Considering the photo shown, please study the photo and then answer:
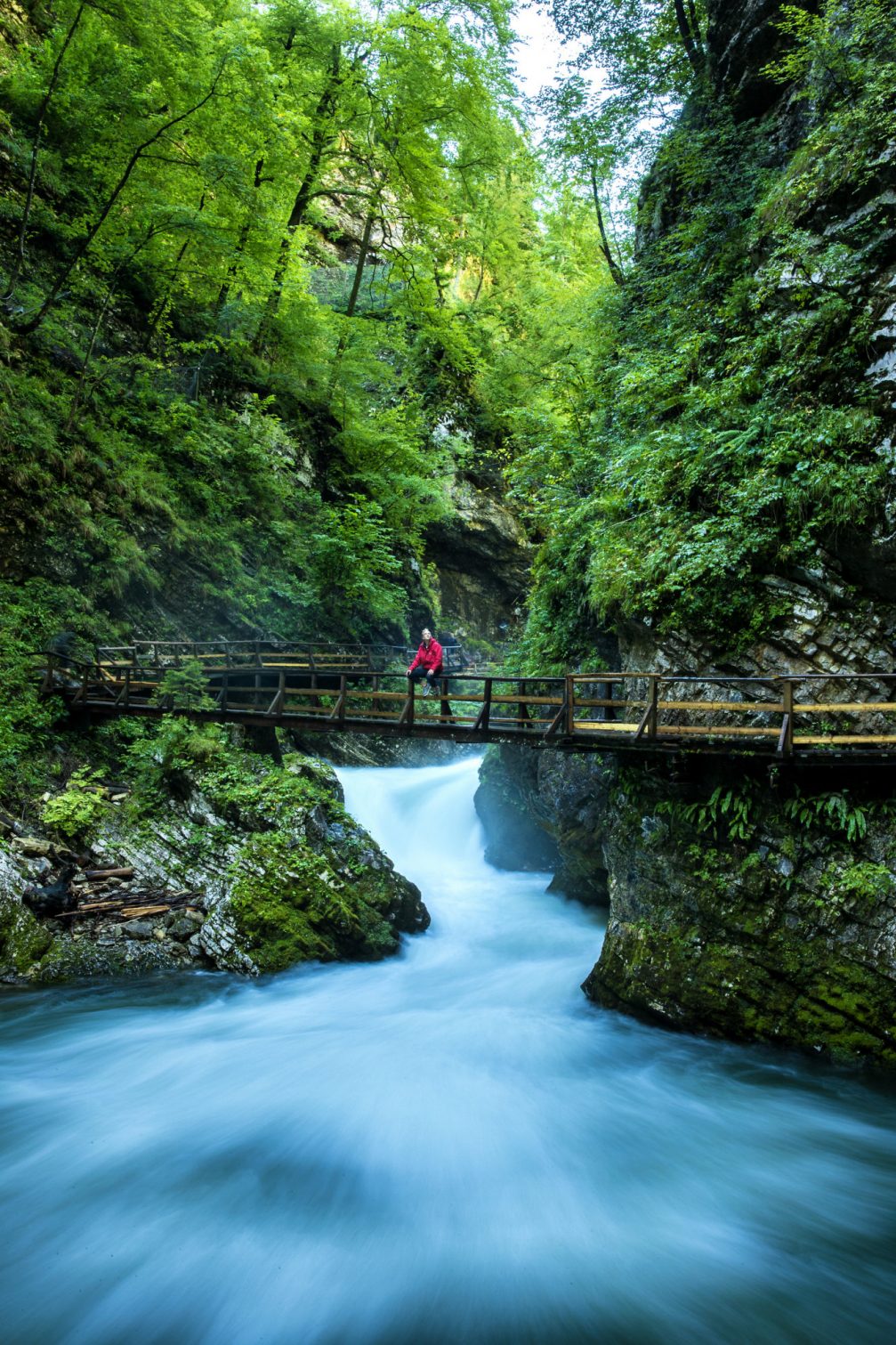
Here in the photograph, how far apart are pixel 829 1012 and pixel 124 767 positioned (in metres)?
9.86

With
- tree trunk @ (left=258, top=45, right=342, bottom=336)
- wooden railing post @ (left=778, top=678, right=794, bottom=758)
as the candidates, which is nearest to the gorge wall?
wooden railing post @ (left=778, top=678, right=794, bottom=758)

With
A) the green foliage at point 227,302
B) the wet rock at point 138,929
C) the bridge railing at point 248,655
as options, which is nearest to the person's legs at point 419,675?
the bridge railing at point 248,655

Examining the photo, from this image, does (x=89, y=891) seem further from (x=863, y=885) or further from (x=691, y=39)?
(x=691, y=39)

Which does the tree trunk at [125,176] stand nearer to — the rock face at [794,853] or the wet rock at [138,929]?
the rock face at [794,853]

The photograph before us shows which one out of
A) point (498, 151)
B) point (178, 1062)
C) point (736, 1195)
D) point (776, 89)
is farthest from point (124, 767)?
point (498, 151)

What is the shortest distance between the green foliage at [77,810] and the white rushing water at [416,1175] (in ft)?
6.91

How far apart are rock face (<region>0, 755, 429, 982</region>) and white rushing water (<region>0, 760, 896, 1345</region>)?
420 millimetres

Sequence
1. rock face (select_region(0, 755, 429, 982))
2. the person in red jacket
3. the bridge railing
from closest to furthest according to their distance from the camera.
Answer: rock face (select_region(0, 755, 429, 982)) → the person in red jacket → the bridge railing

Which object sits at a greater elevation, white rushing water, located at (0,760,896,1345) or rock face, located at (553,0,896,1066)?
rock face, located at (553,0,896,1066)

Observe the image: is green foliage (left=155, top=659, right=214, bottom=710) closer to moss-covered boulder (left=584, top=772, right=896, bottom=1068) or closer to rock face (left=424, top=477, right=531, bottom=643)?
moss-covered boulder (left=584, top=772, right=896, bottom=1068)

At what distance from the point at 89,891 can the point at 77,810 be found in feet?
3.82

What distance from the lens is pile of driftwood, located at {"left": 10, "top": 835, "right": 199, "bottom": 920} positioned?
26.1 ft

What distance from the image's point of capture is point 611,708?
9.38 m

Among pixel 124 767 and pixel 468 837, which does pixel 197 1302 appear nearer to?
pixel 124 767
